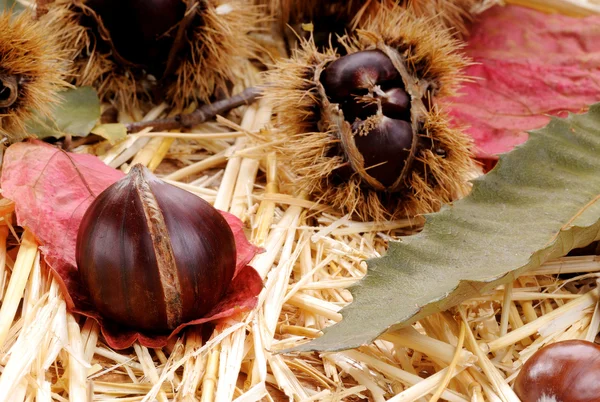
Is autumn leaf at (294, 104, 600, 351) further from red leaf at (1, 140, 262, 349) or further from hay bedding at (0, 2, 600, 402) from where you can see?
red leaf at (1, 140, 262, 349)

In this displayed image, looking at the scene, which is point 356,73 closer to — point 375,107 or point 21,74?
point 375,107

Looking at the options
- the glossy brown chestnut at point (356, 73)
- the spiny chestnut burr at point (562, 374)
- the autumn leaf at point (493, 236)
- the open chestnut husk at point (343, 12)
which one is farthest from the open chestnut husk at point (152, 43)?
the spiny chestnut burr at point (562, 374)

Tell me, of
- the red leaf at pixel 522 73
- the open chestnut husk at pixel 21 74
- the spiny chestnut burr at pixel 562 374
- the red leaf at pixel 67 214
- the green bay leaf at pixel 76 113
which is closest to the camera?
the spiny chestnut burr at pixel 562 374

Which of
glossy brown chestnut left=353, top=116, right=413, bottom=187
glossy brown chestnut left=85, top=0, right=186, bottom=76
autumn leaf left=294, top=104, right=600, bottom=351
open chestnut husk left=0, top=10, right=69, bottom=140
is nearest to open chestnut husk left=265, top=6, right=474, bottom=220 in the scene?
glossy brown chestnut left=353, top=116, right=413, bottom=187

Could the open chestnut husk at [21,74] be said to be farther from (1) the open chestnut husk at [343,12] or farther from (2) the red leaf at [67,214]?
(1) the open chestnut husk at [343,12]

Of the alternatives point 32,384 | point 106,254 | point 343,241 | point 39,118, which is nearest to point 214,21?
point 39,118

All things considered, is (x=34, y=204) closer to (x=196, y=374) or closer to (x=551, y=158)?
(x=196, y=374)
